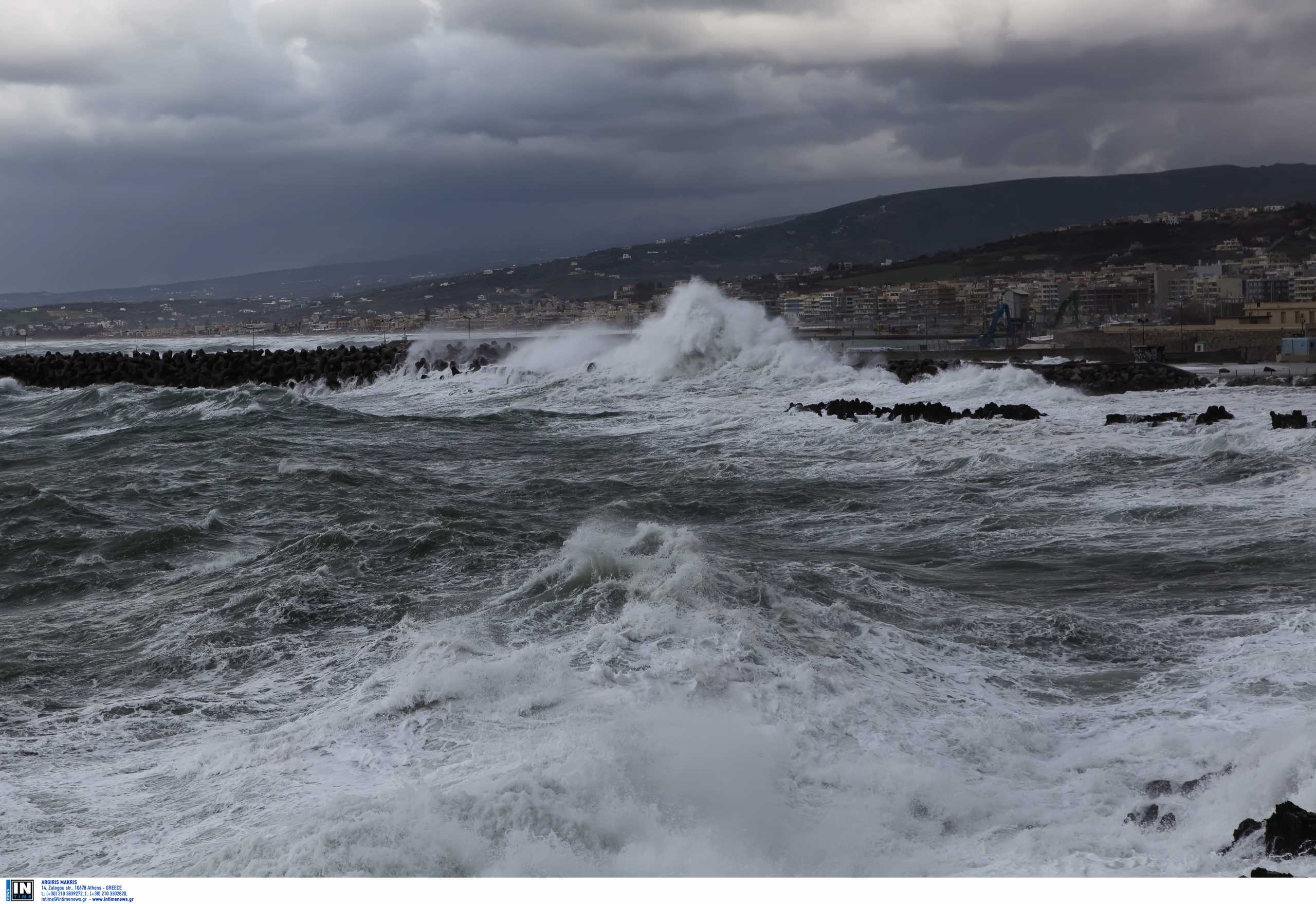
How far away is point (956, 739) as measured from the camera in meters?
5.91

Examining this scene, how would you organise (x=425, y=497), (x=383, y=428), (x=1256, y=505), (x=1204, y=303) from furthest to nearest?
(x=1204, y=303)
(x=383, y=428)
(x=425, y=497)
(x=1256, y=505)

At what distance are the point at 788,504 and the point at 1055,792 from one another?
8064mm

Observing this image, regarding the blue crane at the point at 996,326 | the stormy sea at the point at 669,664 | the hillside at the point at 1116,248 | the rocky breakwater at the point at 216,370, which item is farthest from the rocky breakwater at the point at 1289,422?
the hillside at the point at 1116,248

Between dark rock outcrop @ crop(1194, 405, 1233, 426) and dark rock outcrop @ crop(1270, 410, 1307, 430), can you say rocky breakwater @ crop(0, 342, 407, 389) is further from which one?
dark rock outcrop @ crop(1270, 410, 1307, 430)

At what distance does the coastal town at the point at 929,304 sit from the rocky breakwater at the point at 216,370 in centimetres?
2272

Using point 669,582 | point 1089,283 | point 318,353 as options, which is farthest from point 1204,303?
point 669,582

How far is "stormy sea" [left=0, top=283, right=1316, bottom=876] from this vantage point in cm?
487

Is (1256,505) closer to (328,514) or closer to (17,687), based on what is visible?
(328,514)

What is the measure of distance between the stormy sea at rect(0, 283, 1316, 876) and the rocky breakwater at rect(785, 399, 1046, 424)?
3269mm

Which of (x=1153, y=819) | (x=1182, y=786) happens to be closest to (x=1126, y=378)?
(x=1182, y=786)

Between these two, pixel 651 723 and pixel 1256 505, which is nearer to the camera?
pixel 651 723

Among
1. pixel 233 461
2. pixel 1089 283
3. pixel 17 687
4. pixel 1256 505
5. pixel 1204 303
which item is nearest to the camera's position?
pixel 17 687

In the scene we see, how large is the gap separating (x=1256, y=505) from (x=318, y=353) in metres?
39.3

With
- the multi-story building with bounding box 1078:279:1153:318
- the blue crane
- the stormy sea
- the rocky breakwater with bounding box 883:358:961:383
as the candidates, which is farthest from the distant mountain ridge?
the stormy sea
